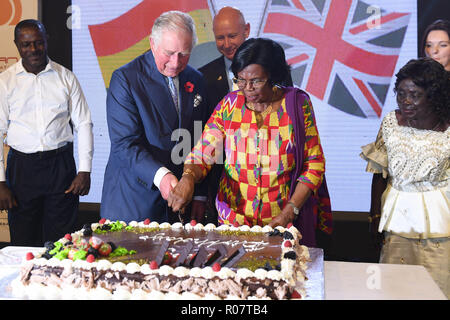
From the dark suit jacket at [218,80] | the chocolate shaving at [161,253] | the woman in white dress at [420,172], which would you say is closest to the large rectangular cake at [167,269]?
the chocolate shaving at [161,253]

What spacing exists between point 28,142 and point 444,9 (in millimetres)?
3299

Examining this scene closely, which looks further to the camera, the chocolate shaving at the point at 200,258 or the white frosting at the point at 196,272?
the chocolate shaving at the point at 200,258

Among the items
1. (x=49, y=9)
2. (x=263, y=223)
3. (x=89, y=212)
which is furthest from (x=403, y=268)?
(x=49, y=9)

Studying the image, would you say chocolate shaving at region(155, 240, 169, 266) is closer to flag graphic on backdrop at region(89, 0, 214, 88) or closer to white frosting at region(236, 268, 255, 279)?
white frosting at region(236, 268, 255, 279)

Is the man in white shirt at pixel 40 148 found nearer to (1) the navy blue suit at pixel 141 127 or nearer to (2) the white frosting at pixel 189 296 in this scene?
(1) the navy blue suit at pixel 141 127

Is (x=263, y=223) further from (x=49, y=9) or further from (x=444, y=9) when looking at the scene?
(x=49, y=9)

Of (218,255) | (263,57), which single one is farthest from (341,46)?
(218,255)

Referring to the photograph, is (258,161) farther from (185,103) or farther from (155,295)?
(155,295)

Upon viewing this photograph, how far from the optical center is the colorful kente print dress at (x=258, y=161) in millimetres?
2531

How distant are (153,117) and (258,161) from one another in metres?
0.74

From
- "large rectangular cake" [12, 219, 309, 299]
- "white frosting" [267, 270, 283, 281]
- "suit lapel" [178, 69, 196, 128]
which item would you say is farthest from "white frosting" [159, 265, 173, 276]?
"suit lapel" [178, 69, 196, 128]

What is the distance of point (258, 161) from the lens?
2.52 meters

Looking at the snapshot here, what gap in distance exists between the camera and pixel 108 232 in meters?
2.49

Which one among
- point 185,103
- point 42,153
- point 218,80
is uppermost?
point 218,80
